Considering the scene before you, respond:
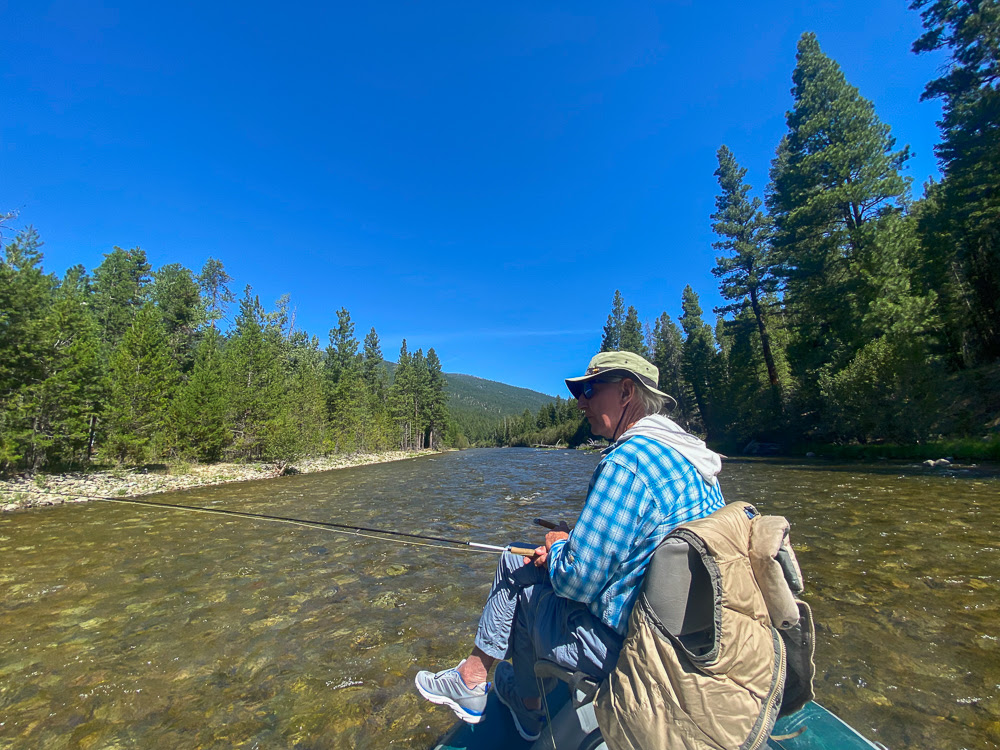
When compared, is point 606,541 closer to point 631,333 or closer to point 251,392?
point 251,392

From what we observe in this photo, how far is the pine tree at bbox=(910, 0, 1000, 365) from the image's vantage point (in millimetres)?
A: 14930

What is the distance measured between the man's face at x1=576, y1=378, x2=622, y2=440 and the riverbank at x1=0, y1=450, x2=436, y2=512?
17.7 m

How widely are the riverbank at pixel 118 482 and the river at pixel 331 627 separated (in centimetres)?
594

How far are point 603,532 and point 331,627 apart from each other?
13.4 feet

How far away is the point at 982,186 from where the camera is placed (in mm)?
17156

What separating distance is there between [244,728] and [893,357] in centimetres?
2334

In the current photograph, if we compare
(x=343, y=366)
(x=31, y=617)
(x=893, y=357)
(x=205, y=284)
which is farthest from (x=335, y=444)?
(x=893, y=357)

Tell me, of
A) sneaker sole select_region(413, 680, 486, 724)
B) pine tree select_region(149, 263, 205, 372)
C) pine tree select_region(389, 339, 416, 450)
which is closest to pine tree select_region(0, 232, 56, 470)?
pine tree select_region(149, 263, 205, 372)

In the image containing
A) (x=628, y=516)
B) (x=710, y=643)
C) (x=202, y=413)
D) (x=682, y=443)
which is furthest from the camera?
(x=202, y=413)

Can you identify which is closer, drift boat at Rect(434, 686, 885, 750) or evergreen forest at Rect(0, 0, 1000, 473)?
drift boat at Rect(434, 686, 885, 750)

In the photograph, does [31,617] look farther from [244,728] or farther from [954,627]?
[954,627]

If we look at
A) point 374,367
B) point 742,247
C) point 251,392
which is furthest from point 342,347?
point 742,247

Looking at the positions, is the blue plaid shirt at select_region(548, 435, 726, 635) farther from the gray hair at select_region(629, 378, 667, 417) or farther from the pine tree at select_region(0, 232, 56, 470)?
the pine tree at select_region(0, 232, 56, 470)

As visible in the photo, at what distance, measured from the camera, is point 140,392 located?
21.6 metres
